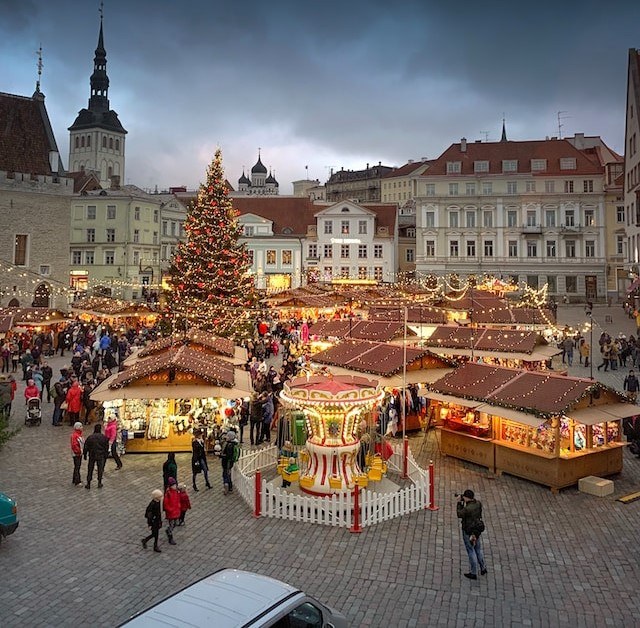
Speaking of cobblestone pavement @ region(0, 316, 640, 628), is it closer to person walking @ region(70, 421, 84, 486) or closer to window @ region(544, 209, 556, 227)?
person walking @ region(70, 421, 84, 486)

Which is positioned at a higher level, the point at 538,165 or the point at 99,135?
the point at 99,135

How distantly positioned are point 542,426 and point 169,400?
9.13 metres

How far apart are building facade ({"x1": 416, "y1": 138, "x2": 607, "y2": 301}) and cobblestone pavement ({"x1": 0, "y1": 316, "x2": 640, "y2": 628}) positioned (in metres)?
53.4

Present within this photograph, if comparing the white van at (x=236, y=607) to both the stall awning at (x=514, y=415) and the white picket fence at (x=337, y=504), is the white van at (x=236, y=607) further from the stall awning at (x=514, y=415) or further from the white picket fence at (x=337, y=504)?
the stall awning at (x=514, y=415)

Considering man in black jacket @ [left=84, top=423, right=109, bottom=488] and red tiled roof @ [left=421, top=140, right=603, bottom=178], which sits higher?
red tiled roof @ [left=421, top=140, right=603, bottom=178]

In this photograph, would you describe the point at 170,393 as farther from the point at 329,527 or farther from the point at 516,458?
the point at 516,458

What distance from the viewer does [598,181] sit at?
62031mm

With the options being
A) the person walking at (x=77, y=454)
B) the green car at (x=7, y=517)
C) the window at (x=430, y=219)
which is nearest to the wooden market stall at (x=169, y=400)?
the person walking at (x=77, y=454)

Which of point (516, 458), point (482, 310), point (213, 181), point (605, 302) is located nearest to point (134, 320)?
point (213, 181)

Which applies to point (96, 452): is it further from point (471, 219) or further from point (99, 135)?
point (99, 135)

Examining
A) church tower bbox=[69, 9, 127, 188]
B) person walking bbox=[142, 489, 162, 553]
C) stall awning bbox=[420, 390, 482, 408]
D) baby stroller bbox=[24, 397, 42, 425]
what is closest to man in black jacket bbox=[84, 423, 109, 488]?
person walking bbox=[142, 489, 162, 553]

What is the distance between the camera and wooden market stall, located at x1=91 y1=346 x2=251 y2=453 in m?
14.7

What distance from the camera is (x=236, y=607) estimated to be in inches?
217

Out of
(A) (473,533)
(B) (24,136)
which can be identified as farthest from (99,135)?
(A) (473,533)
